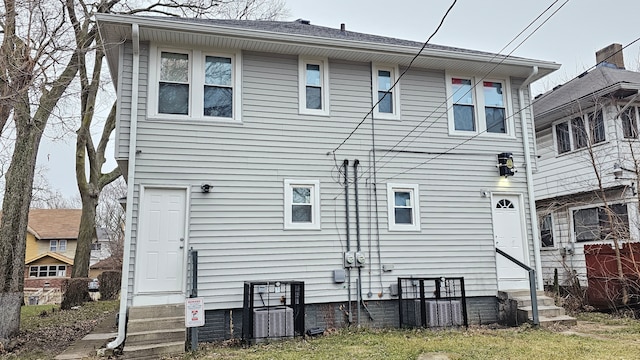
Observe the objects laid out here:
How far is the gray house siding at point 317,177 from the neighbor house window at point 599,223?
8.66 feet

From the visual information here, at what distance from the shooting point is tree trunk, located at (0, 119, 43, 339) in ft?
23.6

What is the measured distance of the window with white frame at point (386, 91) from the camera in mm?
8289

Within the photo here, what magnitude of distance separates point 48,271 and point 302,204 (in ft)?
91.0

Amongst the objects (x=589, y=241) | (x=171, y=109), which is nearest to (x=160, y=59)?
(x=171, y=109)

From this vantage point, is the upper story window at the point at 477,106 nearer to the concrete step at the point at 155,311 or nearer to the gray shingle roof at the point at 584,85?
the gray shingle roof at the point at 584,85

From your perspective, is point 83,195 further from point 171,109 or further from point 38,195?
point 171,109

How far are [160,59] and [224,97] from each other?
1.17 meters

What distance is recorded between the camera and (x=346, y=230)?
768 centimetres

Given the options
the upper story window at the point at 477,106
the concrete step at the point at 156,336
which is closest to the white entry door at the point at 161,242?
the concrete step at the point at 156,336

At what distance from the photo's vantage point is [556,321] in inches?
295

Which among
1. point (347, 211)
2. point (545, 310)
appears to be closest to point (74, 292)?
point (347, 211)

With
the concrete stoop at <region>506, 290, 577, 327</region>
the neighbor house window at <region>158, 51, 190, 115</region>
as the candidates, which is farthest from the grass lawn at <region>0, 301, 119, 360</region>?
the concrete stoop at <region>506, 290, 577, 327</region>

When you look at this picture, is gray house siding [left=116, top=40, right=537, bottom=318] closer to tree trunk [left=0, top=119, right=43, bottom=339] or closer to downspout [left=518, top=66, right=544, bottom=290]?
downspout [left=518, top=66, right=544, bottom=290]

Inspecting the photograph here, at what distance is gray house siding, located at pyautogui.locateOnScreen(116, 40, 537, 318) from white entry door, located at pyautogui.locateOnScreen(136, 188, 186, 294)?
14cm
